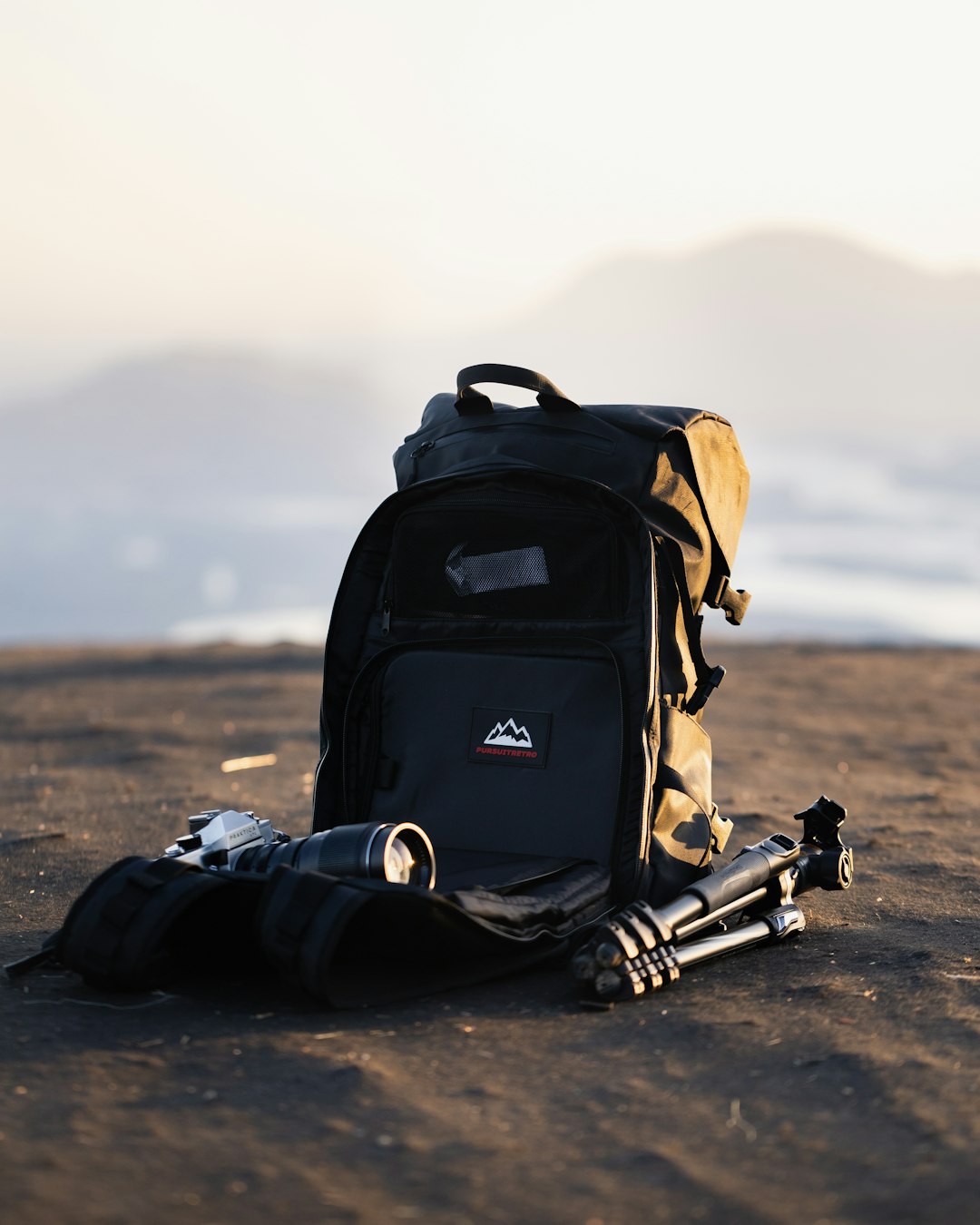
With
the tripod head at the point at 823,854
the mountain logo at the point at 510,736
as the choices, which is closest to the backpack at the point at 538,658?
the mountain logo at the point at 510,736

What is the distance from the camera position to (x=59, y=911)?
4.57 m

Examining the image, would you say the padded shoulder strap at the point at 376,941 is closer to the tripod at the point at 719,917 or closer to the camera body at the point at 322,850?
the camera body at the point at 322,850

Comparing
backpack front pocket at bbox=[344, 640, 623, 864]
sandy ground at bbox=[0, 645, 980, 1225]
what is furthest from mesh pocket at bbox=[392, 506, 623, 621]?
sandy ground at bbox=[0, 645, 980, 1225]

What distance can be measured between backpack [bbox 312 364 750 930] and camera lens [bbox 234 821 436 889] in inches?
9.2

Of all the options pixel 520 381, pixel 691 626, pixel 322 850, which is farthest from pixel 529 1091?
pixel 520 381

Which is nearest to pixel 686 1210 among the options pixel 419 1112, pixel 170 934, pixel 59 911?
pixel 419 1112

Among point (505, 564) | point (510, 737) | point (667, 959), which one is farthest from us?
point (505, 564)

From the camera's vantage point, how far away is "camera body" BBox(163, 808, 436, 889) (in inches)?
140

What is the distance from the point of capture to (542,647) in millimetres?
4371

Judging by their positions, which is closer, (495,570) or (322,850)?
(322,850)

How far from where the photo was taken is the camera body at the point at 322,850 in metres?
3.57

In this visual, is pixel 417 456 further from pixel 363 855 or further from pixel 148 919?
pixel 148 919

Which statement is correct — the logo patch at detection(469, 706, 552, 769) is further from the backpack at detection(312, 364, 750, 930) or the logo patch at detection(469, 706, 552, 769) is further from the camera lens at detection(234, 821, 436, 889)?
the camera lens at detection(234, 821, 436, 889)

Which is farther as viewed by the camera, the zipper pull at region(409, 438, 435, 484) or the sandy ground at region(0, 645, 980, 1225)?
the zipper pull at region(409, 438, 435, 484)
